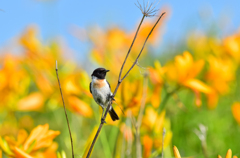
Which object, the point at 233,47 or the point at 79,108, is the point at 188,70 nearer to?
the point at 79,108

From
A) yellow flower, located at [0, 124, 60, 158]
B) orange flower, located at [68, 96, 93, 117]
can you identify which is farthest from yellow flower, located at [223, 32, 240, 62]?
yellow flower, located at [0, 124, 60, 158]

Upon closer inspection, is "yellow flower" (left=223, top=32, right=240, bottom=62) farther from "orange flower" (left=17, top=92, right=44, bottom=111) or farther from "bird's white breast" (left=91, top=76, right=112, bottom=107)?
"bird's white breast" (left=91, top=76, right=112, bottom=107)

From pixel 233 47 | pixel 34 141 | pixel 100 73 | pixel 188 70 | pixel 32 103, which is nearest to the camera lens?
pixel 100 73

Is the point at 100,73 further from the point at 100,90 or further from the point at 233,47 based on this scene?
the point at 233,47

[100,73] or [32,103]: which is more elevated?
[100,73]

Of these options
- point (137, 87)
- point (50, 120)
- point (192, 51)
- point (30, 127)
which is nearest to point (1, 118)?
point (30, 127)

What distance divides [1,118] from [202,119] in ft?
3.60

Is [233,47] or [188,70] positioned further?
[233,47]

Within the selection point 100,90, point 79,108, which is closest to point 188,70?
point 79,108

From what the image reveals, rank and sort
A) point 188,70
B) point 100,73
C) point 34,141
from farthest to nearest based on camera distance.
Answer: point 188,70
point 34,141
point 100,73

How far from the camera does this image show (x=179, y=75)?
1.14m

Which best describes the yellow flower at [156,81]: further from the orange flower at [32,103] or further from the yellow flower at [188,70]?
the orange flower at [32,103]

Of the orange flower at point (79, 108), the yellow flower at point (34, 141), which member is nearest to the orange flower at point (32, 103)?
the orange flower at point (79, 108)

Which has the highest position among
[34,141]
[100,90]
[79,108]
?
[100,90]
